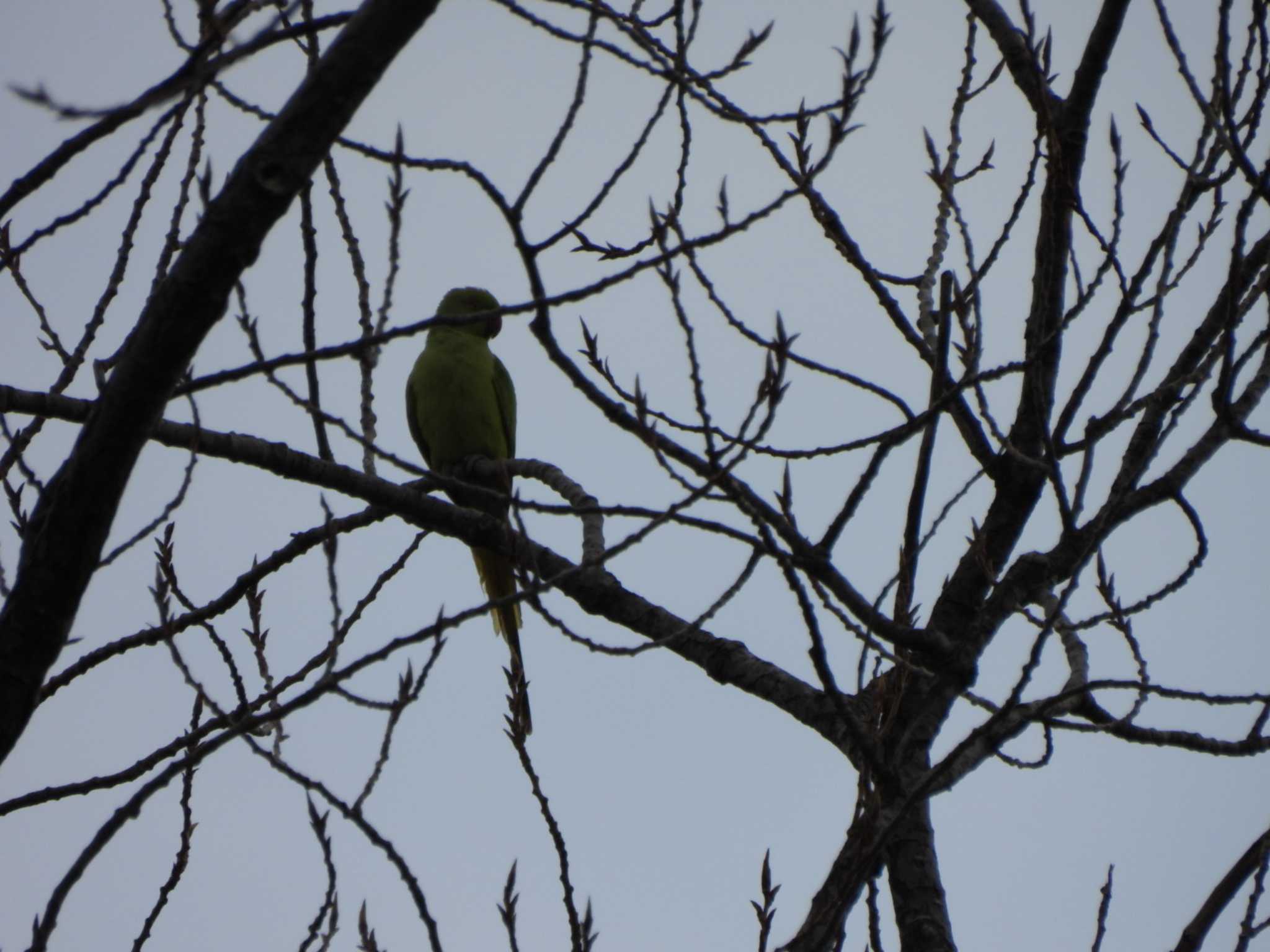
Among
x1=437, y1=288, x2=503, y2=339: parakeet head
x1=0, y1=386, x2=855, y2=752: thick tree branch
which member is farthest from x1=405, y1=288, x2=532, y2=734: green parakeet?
x1=0, y1=386, x2=855, y2=752: thick tree branch

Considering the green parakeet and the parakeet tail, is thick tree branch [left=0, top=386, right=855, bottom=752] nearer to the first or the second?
the parakeet tail

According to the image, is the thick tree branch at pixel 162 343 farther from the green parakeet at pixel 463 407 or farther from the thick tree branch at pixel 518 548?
the green parakeet at pixel 463 407

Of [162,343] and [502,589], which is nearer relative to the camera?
[162,343]

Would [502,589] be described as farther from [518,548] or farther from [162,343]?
[162,343]

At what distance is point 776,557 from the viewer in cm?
205

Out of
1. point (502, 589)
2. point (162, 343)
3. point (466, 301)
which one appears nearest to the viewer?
point (162, 343)

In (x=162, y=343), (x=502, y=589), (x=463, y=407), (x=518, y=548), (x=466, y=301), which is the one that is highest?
(x=466, y=301)

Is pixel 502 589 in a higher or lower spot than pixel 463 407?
lower

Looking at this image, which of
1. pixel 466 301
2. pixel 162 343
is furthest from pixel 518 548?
pixel 466 301

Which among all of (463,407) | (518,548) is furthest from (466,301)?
(518,548)

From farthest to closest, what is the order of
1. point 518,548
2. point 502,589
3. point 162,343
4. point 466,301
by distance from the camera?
point 466,301 < point 502,589 < point 518,548 < point 162,343

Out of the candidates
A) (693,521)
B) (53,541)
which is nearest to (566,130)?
(693,521)

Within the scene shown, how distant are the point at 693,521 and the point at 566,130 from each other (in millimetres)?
672

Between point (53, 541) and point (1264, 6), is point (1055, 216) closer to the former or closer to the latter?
point (1264, 6)
